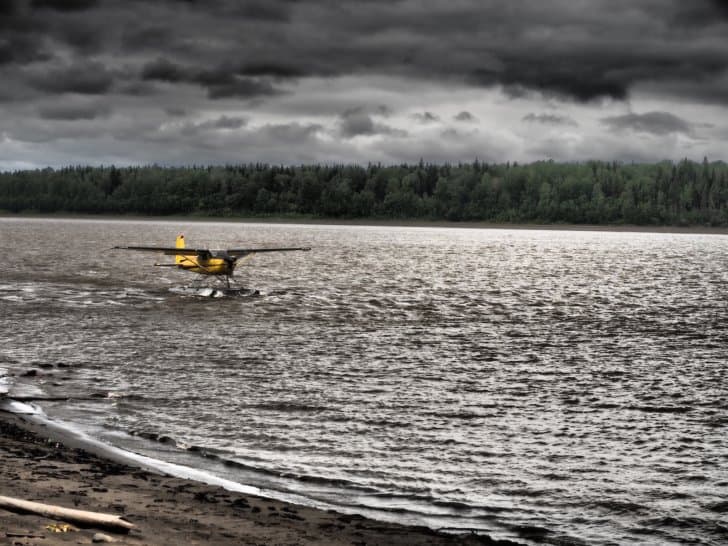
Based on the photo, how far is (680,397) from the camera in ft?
61.0

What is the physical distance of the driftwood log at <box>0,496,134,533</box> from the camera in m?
7.85

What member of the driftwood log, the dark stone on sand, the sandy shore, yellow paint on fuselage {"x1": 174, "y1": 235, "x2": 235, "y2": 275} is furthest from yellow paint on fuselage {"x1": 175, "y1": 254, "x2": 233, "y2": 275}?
the driftwood log

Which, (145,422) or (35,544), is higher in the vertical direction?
(35,544)

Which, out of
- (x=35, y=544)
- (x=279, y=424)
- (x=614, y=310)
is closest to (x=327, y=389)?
(x=279, y=424)

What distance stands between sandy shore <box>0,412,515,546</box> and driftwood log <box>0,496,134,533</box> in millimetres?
77

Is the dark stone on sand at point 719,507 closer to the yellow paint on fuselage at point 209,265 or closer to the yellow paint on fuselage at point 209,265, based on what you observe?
the yellow paint on fuselage at point 209,265

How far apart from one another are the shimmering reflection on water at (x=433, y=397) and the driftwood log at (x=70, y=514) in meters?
4.05

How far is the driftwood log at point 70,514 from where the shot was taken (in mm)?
7848

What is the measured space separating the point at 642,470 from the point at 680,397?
622cm

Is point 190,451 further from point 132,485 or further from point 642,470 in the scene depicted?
point 642,470

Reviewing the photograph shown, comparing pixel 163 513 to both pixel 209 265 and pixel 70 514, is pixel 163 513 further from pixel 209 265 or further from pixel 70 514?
pixel 209 265

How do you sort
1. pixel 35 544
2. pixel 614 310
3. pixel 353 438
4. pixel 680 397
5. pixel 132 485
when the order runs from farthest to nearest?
pixel 614 310 → pixel 680 397 → pixel 353 438 → pixel 132 485 → pixel 35 544

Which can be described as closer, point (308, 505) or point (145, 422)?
point (308, 505)

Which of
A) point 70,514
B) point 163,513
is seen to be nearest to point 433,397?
point 163,513
